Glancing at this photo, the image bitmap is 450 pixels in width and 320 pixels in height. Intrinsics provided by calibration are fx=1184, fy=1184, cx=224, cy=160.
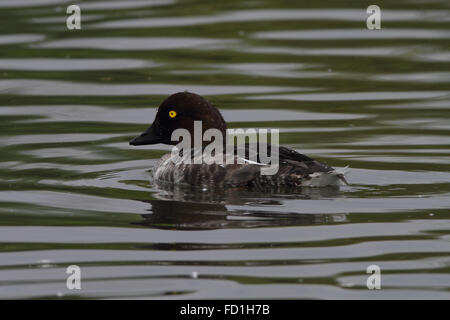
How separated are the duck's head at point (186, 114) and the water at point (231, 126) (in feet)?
1.73

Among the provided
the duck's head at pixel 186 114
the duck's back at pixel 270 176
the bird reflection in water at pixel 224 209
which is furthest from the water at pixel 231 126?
the duck's head at pixel 186 114

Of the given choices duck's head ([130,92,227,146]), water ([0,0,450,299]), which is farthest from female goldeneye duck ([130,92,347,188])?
water ([0,0,450,299])

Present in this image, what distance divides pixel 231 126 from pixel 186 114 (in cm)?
222

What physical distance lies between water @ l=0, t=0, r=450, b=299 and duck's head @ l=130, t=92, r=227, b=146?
1.73 ft

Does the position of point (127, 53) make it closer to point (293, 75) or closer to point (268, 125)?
point (293, 75)

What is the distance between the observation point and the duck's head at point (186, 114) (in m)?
11.0

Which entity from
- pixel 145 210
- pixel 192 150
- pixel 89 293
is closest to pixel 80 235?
pixel 145 210

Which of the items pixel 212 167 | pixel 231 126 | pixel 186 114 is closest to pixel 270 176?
pixel 212 167

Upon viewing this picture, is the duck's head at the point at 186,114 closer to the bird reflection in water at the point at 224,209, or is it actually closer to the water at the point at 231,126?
the water at the point at 231,126

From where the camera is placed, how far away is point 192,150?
35.7 ft

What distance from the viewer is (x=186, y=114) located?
436 inches
